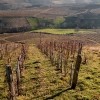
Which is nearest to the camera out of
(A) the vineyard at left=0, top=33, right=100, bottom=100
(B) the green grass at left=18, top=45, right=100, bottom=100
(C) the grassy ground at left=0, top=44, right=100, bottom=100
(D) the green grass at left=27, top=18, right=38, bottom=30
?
(A) the vineyard at left=0, top=33, right=100, bottom=100

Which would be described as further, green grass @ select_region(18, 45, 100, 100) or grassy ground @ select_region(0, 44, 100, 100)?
green grass @ select_region(18, 45, 100, 100)

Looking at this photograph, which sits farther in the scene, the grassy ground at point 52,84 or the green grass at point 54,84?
the green grass at point 54,84

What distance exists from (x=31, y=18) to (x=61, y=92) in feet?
293

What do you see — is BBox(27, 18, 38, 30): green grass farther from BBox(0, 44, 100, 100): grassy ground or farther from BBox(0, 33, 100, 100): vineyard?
BBox(0, 44, 100, 100): grassy ground

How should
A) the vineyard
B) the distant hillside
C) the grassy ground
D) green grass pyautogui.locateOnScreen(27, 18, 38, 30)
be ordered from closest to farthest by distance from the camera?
the vineyard, the grassy ground, the distant hillside, green grass pyautogui.locateOnScreen(27, 18, 38, 30)

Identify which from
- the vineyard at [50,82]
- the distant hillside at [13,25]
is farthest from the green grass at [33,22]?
the vineyard at [50,82]

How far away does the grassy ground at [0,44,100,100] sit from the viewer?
24691mm

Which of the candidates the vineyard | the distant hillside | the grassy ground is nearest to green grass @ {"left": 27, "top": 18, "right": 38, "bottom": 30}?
the distant hillside

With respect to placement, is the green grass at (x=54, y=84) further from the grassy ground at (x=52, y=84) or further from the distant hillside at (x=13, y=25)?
the distant hillside at (x=13, y=25)

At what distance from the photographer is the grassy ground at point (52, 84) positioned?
2469 centimetres

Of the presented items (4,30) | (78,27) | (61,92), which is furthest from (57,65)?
(78,27)

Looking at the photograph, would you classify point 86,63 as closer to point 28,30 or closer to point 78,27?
point 28,30

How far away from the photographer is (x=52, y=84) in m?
27.9

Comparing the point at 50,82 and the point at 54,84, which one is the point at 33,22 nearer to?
the point at 50,82
